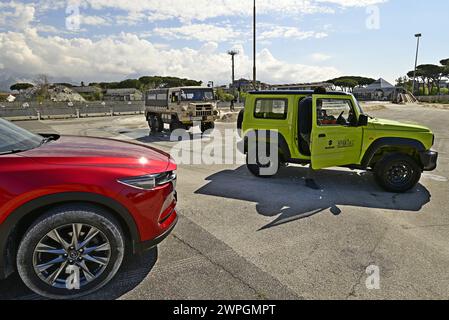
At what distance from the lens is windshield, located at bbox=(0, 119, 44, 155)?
2572 mm

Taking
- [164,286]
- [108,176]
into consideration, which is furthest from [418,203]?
[108,176]

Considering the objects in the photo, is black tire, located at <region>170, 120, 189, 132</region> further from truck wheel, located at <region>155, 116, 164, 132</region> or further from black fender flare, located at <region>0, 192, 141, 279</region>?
black fender flare, located at <region>0, 192, 141, 279</region>

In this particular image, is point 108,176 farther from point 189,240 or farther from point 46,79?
point 46,79

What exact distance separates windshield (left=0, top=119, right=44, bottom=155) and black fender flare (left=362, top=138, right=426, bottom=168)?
529cm

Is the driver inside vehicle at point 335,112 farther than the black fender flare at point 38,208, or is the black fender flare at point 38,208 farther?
the driver inside vehicle at point 335,112

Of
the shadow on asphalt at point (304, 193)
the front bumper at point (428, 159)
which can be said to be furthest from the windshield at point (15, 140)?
the front bumper at point (428, 159)

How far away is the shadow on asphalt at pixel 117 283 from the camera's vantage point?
243 cm

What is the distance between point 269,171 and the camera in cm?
622

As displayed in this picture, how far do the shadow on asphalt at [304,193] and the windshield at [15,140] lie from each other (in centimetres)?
291

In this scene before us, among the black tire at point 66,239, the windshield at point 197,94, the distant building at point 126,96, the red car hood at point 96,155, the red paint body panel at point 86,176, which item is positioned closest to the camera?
the red paint body panel at point 86,176

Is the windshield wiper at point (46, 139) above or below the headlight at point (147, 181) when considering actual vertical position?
above

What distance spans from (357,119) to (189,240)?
154 inches

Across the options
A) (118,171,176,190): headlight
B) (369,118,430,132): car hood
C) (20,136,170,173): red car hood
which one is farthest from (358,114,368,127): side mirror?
(118,171,176,190): headlight

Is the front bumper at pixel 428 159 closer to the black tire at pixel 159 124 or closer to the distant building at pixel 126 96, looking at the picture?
the black tire at pixel 159 124
